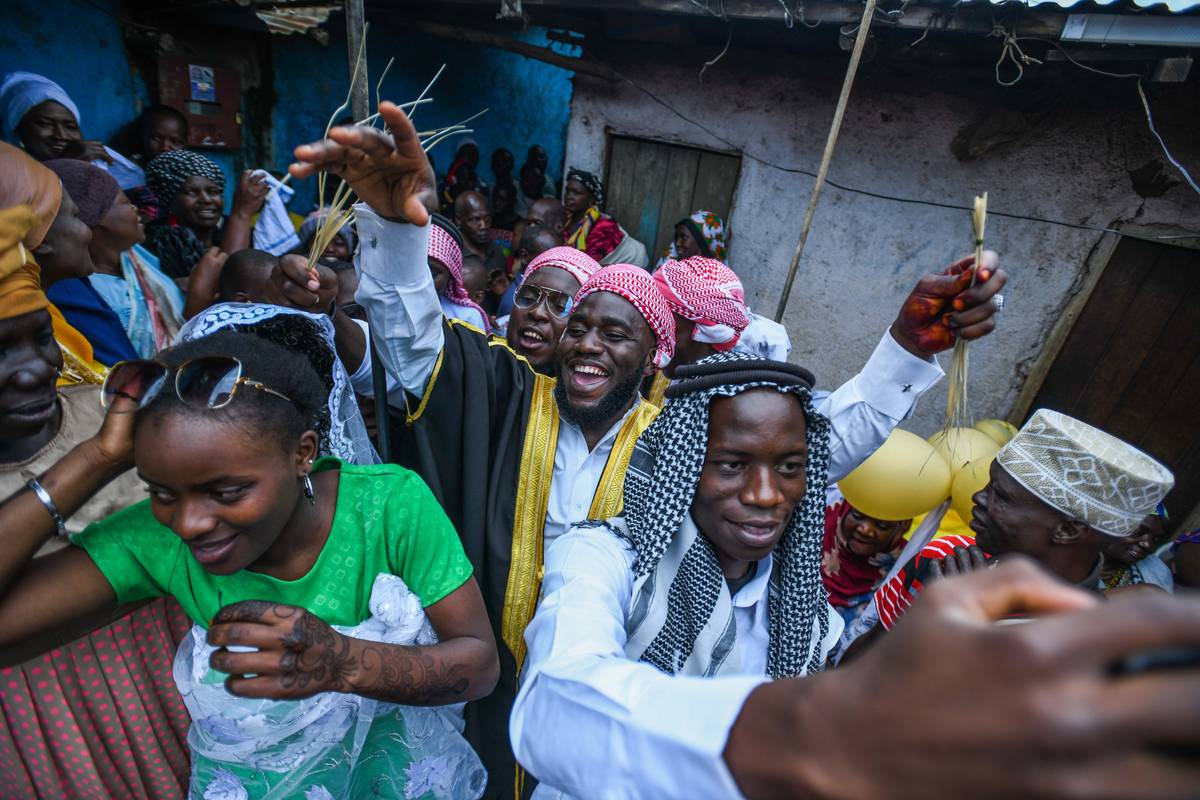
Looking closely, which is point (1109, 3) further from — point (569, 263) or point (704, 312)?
point (569, 263)

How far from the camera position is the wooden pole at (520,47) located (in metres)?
5.84

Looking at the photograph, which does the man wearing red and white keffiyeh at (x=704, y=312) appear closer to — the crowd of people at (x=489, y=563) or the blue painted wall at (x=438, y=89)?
the crowd of people at (x=489, y=563)

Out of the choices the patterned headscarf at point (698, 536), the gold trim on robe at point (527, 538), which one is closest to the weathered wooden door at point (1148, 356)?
the patterned headscarf at point (698, 536)

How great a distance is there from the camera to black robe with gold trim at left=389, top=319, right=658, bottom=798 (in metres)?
2.21

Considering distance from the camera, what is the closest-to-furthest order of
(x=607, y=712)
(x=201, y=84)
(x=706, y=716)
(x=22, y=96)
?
(x=706, y=716), (x=607, y=712), (x=22, y=96), (x=201, y=84)

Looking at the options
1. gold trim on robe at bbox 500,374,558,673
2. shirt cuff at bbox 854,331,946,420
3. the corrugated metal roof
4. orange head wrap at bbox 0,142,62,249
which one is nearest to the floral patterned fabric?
gold trim on robe at bbox 500,374,558,673

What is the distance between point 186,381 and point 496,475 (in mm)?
1186

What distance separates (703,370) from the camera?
61.3 inches

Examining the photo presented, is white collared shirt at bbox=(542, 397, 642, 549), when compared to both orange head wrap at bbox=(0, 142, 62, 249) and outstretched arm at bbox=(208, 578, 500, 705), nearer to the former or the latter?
outstretched arm at bbox=(208, 578, 500, 705)

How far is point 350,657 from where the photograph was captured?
117 centimetres

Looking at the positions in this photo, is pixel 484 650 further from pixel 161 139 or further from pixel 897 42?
pixel 161 139

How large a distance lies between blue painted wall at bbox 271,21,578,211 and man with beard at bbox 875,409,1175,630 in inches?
312

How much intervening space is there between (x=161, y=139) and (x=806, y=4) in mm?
6041

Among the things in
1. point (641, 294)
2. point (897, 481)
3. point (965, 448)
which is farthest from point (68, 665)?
point (965, 448)
